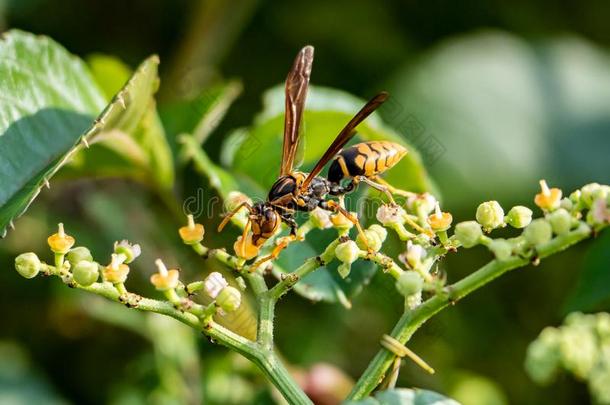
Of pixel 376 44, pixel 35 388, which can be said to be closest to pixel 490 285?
pixel 376 44

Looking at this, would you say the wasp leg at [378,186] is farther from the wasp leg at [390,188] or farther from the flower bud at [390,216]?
the flower bud at [390,216]

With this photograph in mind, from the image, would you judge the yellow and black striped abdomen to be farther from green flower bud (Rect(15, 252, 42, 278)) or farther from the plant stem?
green flower bud (Rect(15, 252, 42, 278))

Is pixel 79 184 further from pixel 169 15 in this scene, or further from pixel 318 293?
pixel 318 293

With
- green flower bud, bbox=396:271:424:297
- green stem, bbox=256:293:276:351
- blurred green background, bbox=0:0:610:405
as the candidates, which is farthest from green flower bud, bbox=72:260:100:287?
blurred green background, bbox=0:0:610:405

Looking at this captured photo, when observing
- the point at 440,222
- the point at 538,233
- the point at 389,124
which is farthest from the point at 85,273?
the point at 389,124

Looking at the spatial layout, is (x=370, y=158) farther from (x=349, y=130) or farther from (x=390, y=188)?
(x=349, y=130)

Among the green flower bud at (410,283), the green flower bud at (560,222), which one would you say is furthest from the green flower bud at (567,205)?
the green flower bud at (410,283)
